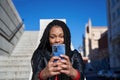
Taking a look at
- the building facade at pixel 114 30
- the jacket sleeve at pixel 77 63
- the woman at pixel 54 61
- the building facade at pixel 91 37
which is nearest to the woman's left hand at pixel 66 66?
the woman at pixel 54 61

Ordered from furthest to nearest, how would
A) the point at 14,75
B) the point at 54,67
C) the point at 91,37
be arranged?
the point at 91,37 < the point at 14,75 < the point at 54,67

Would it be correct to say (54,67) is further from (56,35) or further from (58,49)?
(56,35)

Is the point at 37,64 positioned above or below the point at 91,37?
below

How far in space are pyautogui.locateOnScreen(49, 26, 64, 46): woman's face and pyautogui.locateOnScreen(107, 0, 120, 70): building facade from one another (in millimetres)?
46311

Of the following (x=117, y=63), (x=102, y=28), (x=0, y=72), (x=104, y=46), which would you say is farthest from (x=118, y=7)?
(x=102, y=28)

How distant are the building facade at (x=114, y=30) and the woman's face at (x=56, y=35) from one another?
1823 inches

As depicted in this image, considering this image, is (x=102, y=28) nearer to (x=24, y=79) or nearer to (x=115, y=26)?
(x=115, y=26)

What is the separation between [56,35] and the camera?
6.91 ft

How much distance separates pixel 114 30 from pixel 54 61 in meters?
50.9

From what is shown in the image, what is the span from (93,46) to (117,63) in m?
71.0

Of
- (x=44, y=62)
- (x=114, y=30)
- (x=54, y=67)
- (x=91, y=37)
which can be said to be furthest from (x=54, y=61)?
(x=91, y=37)

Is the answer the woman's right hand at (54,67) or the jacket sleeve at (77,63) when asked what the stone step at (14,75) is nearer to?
the jacket sleeve at (77,63)

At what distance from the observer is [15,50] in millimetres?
14047

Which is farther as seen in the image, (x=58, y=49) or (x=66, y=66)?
(x=58, y=49)
